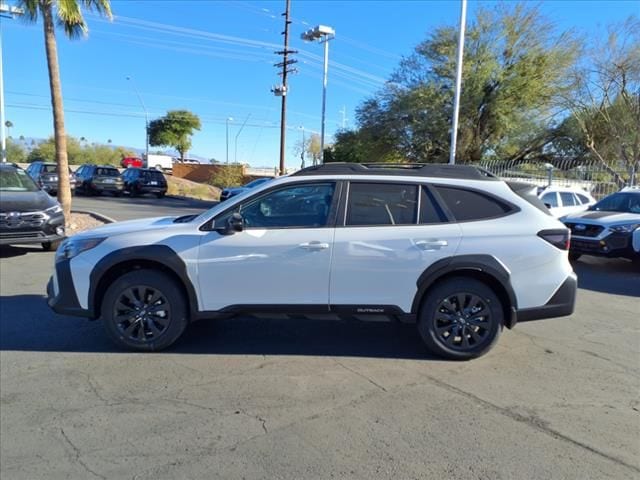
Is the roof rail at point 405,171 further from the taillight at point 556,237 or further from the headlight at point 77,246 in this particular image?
the headlight at point 77,246

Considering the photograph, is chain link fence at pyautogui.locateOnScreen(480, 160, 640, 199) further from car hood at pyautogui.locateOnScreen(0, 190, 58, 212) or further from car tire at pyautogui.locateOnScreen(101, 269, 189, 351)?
car tire at pyautogui.locateOnScreen(101, 269, 189, 351)

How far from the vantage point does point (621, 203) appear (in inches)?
417

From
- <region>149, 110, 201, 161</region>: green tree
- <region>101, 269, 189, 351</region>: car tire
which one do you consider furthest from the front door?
Result: <region>149, 110, 201, 161</region>: green tree

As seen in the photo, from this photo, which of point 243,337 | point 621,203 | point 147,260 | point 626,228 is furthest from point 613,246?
point 147,260

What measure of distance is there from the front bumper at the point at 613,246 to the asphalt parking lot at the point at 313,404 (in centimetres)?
412

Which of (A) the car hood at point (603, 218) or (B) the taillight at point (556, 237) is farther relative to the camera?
(A) the car hood at point (603, 218)

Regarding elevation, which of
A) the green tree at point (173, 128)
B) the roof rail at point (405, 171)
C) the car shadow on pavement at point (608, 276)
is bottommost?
the car shadow on pavement at point (608, 276)

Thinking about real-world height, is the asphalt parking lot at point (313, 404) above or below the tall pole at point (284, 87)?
below

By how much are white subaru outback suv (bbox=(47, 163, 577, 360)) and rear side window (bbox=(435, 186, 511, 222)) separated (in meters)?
0.01

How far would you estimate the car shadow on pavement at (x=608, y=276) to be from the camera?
794 cm

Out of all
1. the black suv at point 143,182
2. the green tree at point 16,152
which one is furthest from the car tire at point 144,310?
the green tree at point 16,152

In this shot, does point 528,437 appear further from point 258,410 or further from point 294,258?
point 294,258

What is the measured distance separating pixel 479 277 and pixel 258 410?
2.33m

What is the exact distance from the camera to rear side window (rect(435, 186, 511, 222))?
4.54 meters
